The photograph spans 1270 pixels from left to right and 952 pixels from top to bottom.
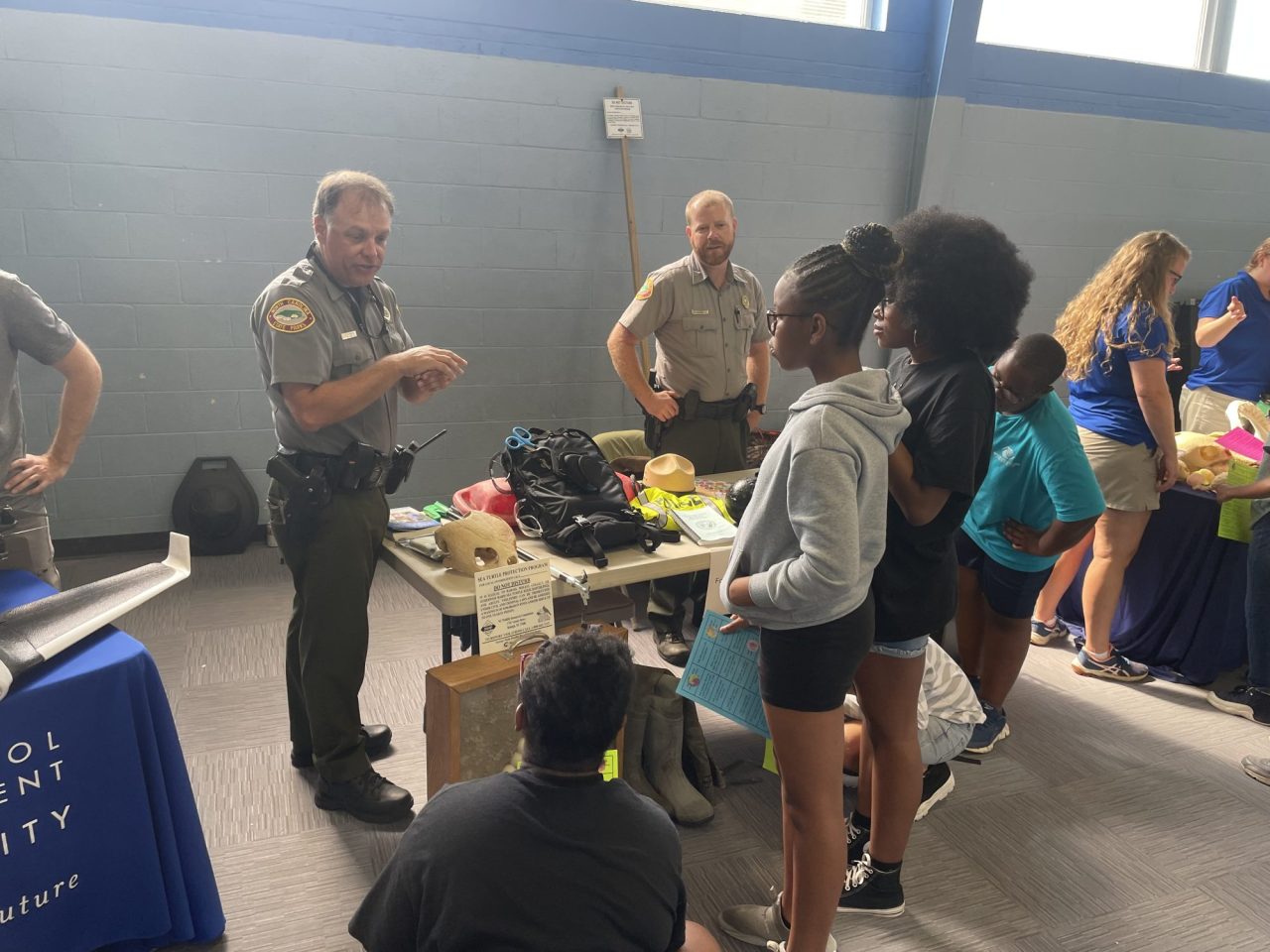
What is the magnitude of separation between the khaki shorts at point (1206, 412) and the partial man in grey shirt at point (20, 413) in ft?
13.5

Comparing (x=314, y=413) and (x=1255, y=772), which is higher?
(x=314, y=413)

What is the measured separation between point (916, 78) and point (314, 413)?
3.81 metres

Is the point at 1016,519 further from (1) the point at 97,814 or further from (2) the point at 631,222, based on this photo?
(2) the point at 631,222

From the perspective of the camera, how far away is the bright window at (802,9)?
13.5 ft

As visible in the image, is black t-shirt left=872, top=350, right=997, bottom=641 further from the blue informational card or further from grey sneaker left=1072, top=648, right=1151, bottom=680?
grey sneaker left=1072, top=648, right=1151, bottom=680

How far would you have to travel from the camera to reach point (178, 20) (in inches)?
132

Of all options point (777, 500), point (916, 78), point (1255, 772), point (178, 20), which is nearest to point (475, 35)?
point (178, 20)

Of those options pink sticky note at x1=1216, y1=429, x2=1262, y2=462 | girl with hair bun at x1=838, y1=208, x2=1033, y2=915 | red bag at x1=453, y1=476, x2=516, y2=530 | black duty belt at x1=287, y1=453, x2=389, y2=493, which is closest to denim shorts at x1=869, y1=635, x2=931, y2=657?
girl with hair bun at x1=838, y1=208, x2=1033, y2=915

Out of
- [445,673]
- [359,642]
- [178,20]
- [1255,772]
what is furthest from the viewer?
[178,20]

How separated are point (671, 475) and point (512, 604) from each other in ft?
2.39

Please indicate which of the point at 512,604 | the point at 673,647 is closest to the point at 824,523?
the point at 512,604

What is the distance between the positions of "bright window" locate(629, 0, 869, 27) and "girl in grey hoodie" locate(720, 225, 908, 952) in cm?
326

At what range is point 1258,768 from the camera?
2.44 meters

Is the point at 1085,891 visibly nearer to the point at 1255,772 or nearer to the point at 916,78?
the point at 1255,772
